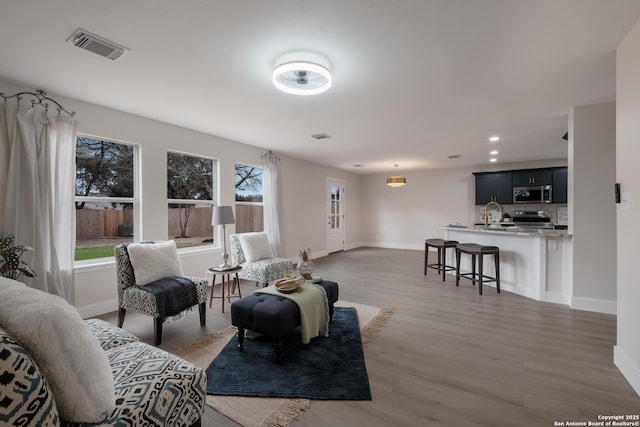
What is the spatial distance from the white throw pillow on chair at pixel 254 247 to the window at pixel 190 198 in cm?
82

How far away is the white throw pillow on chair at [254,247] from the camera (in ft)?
14.2

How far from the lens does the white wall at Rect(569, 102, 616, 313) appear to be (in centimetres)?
325

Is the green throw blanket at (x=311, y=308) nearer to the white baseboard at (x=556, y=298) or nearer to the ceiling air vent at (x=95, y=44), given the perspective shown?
the ceiling air vent at (x=95, y=44)

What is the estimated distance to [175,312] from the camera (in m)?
2.72

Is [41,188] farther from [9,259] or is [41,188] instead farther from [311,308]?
[311,308]

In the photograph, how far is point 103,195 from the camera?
3.54m

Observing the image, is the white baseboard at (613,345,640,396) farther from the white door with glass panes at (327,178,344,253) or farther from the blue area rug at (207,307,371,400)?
the white door with glass panes at (327,178,344,253)

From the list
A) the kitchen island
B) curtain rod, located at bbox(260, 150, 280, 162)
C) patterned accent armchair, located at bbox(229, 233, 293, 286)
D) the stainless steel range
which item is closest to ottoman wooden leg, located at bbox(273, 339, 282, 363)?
patterned accent armchair, located at bbox(229, 233, 293, 286)

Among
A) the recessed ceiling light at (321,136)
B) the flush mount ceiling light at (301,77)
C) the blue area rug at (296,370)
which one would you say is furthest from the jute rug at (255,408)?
the recessed ceiling light at (321,136)

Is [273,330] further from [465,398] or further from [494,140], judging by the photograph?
[494,140]

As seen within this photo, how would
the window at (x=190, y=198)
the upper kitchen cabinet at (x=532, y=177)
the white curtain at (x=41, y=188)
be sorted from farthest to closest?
the upper kitchen cabinet at (x=532, y=177)
the window at (x=190, y=198)
the white curtain at (x=41, y=188)

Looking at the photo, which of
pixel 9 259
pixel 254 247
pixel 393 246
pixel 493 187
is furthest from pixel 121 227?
pixel 493 187

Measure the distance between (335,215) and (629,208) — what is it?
661cm

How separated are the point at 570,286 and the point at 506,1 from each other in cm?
355
